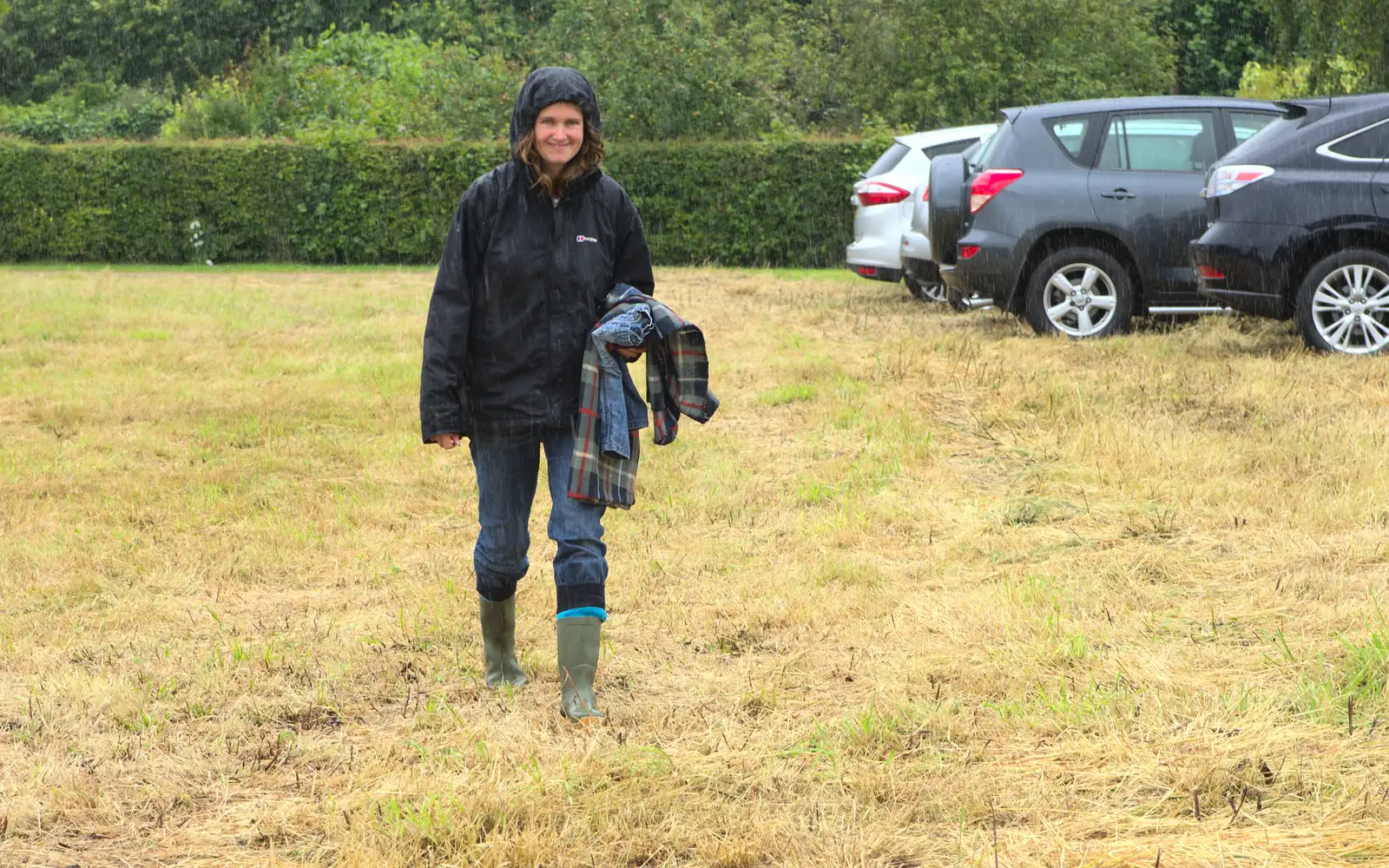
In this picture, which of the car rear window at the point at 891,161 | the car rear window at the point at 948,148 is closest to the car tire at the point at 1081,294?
the car rear window at the point at 948,148

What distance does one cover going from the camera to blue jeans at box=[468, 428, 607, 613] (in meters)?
4.29

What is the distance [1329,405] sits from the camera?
27.2 feet

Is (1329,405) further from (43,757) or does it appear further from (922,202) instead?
(43,757)

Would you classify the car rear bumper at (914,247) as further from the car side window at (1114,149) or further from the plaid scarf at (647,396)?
the plaid scarf at (647,396)

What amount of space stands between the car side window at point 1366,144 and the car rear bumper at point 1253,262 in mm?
577

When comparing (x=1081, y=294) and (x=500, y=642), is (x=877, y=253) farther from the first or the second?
(x=500, y=642)

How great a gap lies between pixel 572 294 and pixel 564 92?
546 mm

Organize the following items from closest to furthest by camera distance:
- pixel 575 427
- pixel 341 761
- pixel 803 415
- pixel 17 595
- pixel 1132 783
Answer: pixel 1132 783 < pixel 341 761 < pixel 575 427 < pixel 17 595 < pixel 803 415

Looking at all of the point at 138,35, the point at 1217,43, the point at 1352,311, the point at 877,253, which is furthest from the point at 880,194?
the point at 138,35

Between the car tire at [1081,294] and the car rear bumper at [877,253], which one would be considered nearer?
the car tire at [1081,294]

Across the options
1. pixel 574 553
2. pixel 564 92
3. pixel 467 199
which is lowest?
pixel 574 553

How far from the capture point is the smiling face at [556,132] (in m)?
4.22

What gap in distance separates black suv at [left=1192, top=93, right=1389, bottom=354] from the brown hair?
6.61 meters

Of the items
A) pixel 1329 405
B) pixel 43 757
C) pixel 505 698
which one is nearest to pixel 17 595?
pixel 43 757
